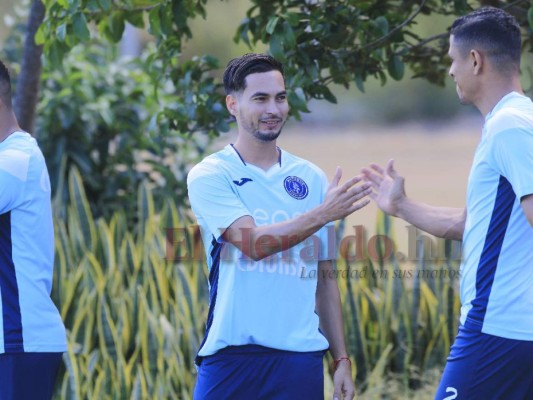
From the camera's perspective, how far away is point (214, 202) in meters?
3.40

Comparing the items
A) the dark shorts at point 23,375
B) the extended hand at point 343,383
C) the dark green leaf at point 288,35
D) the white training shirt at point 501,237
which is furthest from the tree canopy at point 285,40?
the dark shorts at point 23,375

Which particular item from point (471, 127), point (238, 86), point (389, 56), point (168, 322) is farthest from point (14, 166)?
point (471, 127)

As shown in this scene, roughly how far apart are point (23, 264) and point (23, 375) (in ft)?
1.24

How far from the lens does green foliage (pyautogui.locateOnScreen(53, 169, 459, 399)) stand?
5.17 metres

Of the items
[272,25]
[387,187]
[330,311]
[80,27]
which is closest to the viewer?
[387,187]

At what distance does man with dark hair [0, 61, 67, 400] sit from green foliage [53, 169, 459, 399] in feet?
5.12

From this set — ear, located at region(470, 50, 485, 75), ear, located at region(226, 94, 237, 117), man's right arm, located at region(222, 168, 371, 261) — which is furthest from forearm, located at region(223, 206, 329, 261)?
ear, located at region(470, 50, 485, 75)

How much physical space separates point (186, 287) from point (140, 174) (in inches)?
97.9

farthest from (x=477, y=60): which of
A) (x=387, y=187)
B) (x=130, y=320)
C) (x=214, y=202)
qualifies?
(x=130, y=320)

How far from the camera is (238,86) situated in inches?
141

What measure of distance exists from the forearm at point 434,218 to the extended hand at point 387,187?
0.03 m

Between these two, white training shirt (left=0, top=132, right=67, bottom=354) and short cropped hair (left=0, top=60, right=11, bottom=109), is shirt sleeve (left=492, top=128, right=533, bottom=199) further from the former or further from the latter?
short cropped hair (left=0, top=60, right=11, bottom=109)

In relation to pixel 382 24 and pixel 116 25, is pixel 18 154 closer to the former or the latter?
pixel 116 25

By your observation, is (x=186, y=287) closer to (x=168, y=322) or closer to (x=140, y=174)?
(x=168, y=322)
